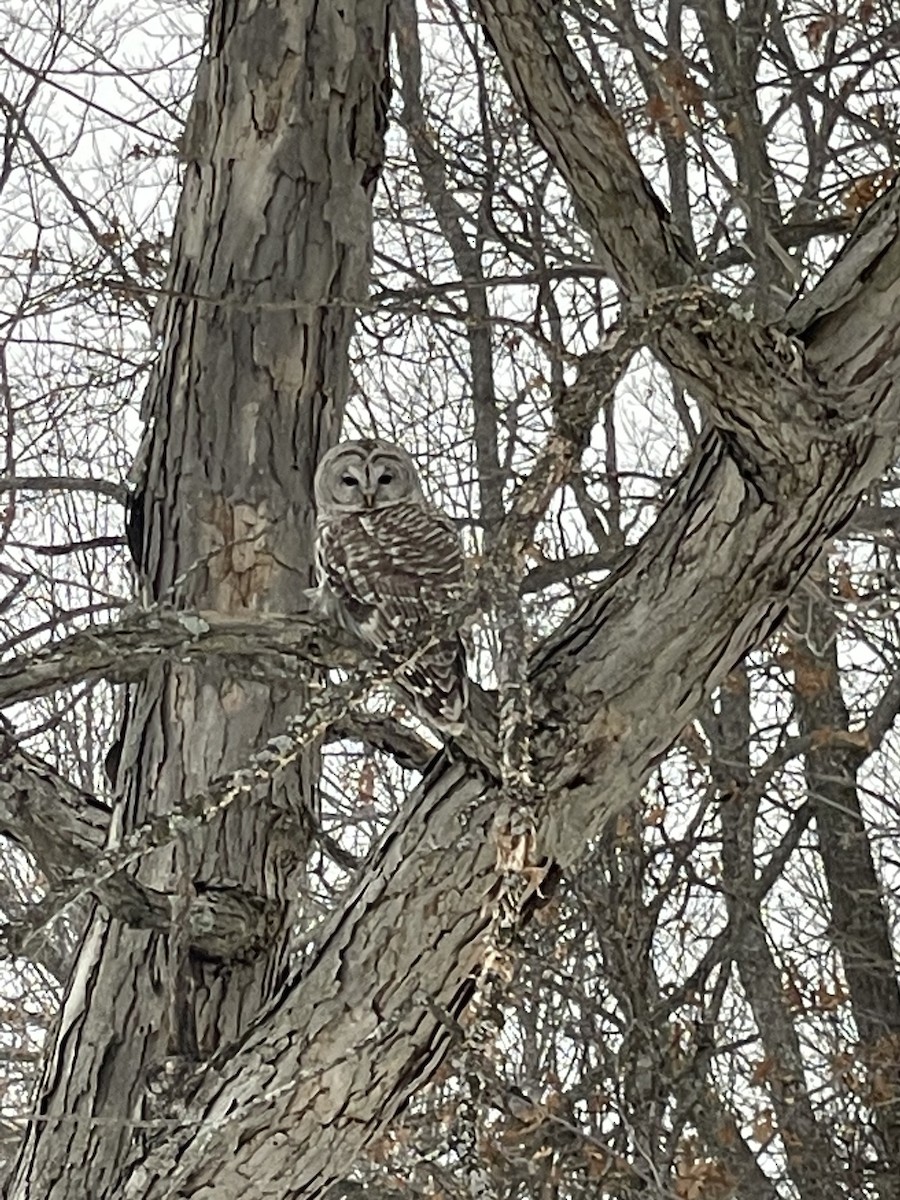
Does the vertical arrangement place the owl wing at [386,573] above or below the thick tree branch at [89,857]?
above

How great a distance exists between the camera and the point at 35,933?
222 cm

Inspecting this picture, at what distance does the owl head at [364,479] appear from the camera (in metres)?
3.70

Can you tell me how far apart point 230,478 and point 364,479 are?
0.50m

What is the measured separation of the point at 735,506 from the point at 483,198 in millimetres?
3006

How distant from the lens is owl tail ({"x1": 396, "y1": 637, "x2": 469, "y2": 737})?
8.84ft

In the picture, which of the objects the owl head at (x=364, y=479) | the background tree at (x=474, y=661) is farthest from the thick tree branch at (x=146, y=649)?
the owl head at (x=364, y=479)

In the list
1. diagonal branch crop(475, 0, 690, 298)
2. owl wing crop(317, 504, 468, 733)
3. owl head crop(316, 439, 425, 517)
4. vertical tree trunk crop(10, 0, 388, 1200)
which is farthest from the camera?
owl head crop(316, 439, 425, 517)

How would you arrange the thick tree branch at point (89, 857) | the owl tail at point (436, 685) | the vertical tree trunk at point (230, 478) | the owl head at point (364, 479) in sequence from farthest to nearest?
1. the owl head at point (364, 479)
2. the vertical tree trunk at point (230, 478)
3. the thick tree branch at point (89, 857)
4. the owl tail at point (436, 685)


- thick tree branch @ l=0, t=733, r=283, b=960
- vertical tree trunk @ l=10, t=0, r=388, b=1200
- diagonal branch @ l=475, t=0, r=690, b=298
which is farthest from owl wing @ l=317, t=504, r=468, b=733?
diagonal branch @ l=475, t=0, r=690, b=298

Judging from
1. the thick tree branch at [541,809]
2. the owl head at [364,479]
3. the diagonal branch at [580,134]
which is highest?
the owl head at [364,479]

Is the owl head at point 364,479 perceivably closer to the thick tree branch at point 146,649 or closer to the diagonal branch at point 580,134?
the thick tree branch at point 146,649

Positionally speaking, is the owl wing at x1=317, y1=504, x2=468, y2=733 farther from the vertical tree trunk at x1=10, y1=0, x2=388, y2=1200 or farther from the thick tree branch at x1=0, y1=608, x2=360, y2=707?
the thick tree branch at x1=0, y1=608, x2=360, y2=707

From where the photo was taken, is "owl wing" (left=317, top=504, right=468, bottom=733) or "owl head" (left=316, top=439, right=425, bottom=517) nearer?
"owl wing" (left=317, top=504, right=468, bottom=733)

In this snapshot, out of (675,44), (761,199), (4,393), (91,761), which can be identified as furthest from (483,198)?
(91,761)
